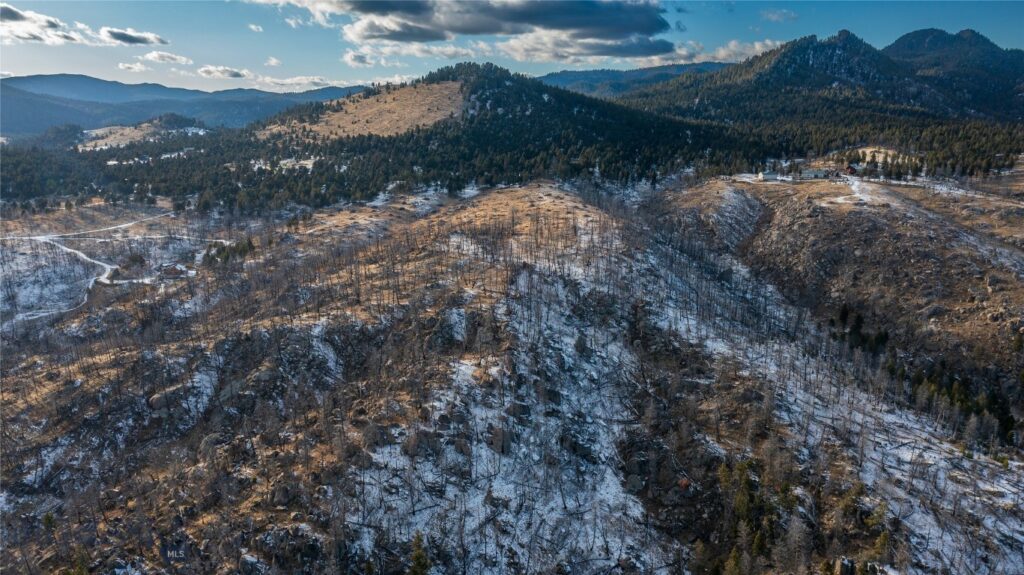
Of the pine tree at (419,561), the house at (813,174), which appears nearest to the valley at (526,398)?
the pine tree at (419,561)

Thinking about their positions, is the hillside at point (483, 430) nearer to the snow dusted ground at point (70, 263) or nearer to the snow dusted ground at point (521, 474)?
the snow dusted ground at point (521, 474)

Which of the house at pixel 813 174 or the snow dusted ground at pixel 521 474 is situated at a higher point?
the house at pixel 813 174

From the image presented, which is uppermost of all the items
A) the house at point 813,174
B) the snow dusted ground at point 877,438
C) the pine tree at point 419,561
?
the house at point 813,174

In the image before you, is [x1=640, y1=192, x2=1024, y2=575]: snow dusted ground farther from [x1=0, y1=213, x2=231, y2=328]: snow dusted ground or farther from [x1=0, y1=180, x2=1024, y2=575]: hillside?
[x1=0, y1=213, x2=231, y2=328]: snow dusted ground

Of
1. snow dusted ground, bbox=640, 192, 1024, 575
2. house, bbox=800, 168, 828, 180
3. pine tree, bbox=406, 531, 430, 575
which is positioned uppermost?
house, bbox=800, 168, 828, 180

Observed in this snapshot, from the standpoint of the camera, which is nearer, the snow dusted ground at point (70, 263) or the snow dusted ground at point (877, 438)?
the snow dusted ground at point (877, 438)

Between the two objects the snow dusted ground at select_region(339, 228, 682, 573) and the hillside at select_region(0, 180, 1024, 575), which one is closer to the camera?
the hillside at select_region(0, 180, 1024, 575)

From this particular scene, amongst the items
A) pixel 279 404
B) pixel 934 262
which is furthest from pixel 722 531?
pixel 934 262

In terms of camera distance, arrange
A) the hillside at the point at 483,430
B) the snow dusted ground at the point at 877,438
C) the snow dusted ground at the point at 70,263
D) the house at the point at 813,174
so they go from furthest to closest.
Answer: the house at the point at 813,174
the snow dusted ground at the point at 70,263
the snow dusted ground at the point at 877,438
the hillside at the point at 483,430

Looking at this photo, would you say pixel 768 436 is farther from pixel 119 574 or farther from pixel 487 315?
pixel 119 574

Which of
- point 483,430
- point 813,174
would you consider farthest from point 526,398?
point 813,174

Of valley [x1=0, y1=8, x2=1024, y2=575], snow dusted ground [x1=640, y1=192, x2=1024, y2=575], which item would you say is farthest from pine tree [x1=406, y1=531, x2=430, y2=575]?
snow dusted ground [x1=640, y1=192, x2=1024, y2=575]
